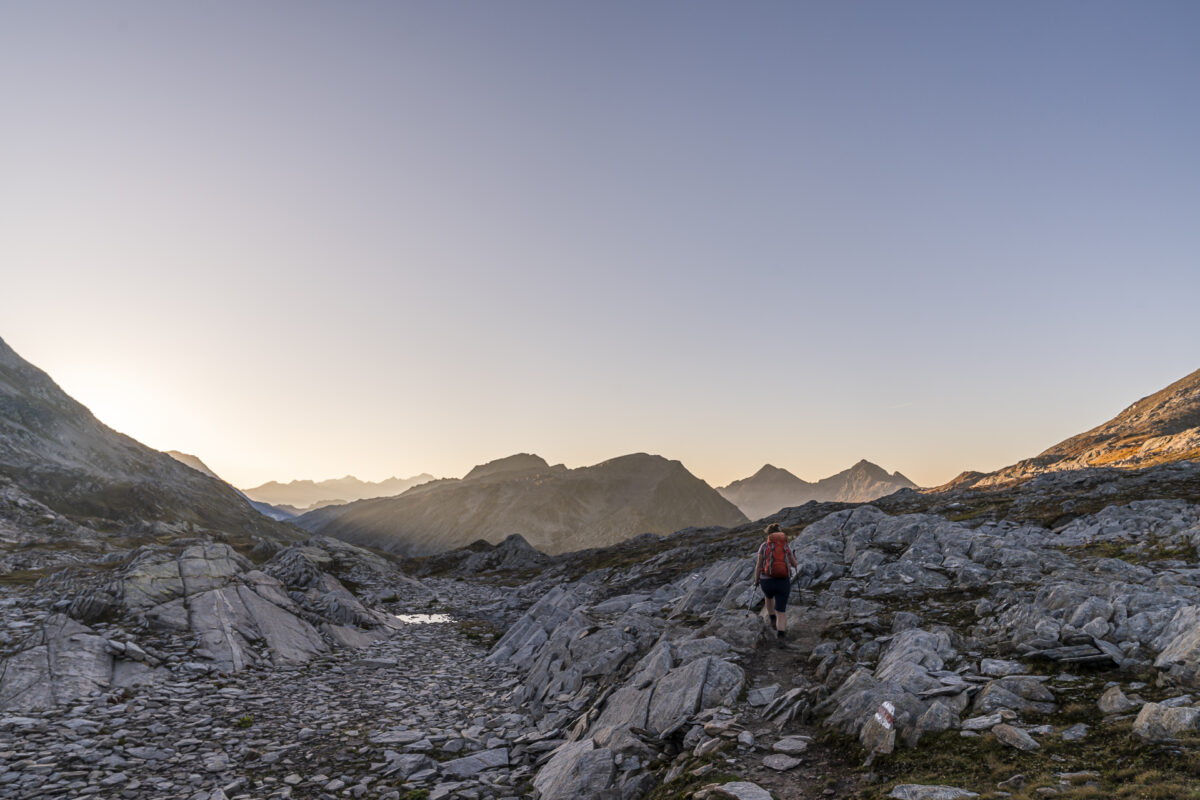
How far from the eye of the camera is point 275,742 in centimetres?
1622

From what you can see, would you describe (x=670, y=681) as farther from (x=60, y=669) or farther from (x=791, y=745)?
(x=60, y=669)

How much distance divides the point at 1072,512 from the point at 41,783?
55380 millimetres

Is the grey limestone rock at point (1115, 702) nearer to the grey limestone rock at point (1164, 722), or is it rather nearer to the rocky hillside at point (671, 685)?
the rocky hillside at point (671, 685)

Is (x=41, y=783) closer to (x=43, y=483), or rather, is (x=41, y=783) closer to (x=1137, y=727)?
(x=1137, y=727)

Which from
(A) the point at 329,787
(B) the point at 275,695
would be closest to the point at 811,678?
(A) the point at 329,787

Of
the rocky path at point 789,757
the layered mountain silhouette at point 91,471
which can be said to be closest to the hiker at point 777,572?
the rocky path at point 789,757

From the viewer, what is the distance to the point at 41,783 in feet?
42.8

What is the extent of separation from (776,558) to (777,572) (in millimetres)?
480

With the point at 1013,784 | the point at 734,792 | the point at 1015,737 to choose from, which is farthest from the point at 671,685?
the point at 1013,784

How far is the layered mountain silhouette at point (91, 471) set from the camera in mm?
112688

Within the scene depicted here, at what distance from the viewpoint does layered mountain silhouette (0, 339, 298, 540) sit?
11269cm

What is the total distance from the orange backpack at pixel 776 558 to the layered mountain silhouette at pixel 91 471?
114 m

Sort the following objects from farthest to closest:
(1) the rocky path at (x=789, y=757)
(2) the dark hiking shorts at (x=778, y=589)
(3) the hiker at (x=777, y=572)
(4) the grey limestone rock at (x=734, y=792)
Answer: (2) the dark hiking shorts at (x=778, y=589)
(3) the hiker at (x=777, y=572)
(1) the rocky path at (x=789, y=757)
(4) the grey limestone rock at (x=734, y=792)

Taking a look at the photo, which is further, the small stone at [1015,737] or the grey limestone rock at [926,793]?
the small stone at [1015,737]
